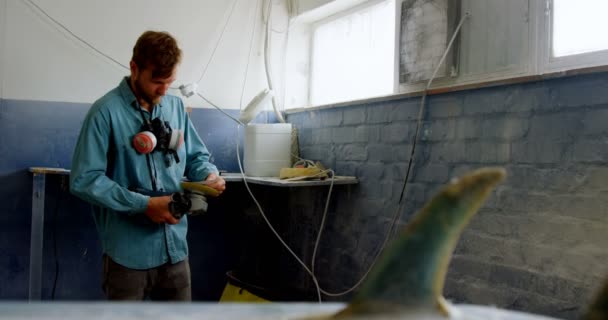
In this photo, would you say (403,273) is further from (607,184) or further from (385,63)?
(385,63)

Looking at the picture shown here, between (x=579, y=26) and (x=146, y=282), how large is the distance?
6.02 feet

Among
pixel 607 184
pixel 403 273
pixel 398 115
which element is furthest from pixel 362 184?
pixel 403 273

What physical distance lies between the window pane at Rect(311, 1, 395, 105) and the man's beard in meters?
1.33

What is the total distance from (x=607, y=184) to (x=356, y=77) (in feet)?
5.71

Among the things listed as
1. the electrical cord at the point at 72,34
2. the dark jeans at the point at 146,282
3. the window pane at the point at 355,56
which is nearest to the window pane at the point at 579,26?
the window pane at the point at 355,56

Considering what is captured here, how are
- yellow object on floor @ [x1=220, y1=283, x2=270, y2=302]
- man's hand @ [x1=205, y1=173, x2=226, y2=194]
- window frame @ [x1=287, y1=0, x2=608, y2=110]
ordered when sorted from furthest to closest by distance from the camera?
yellow object on floor @ [x1=220, y1=283, x2=270, y2=302] < man's hand @ [x1=205, y1=173, x2=226, y2=194] < window frame @ [x1=287, y1=0, x2=608, y2=110]

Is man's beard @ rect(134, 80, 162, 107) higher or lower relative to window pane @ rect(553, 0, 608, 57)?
lower

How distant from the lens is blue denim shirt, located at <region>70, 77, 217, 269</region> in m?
1.69

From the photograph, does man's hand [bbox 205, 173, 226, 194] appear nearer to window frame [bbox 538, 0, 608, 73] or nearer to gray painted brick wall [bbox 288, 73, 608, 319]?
gray painted brick wall [bbox 288, 73, 608, 319]

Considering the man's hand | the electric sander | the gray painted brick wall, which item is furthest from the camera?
the man's hand

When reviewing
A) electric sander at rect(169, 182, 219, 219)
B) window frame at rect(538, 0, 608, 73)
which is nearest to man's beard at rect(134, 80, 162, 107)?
electric sander at rect(169, 182, 219, 219)

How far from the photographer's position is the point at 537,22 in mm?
1819

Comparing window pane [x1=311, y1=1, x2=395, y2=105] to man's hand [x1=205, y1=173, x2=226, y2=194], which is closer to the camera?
man's hand [x1=205, y1=173, x2=226, y2=194]

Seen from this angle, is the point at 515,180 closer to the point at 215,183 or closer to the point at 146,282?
the point at 215,183
